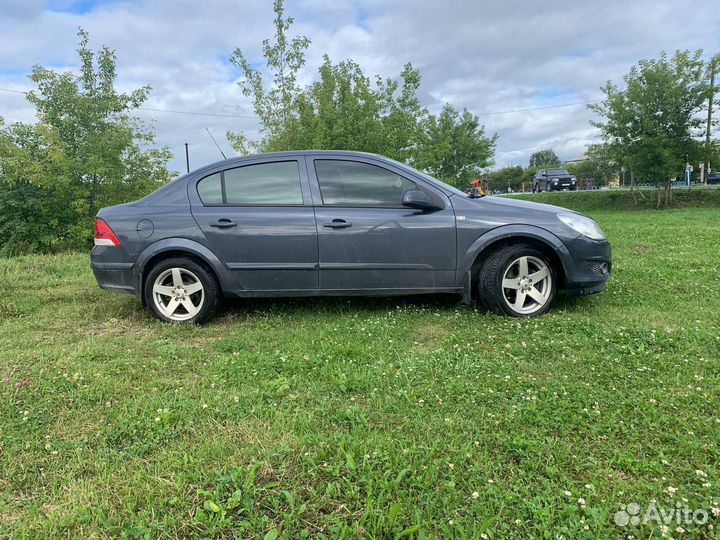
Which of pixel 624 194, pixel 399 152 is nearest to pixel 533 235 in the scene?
pixel 399 152

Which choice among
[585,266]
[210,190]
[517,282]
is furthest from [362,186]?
[585,266]

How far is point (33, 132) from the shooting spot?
10.8m

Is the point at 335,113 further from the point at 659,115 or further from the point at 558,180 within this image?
the point at 558,180

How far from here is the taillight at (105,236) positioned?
13.9ft

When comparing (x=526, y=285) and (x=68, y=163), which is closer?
(x=526, y=285)

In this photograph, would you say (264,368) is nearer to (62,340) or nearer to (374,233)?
(374,233)

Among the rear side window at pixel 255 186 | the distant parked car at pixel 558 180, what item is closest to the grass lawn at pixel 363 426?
the rear side window at pixel 255 186

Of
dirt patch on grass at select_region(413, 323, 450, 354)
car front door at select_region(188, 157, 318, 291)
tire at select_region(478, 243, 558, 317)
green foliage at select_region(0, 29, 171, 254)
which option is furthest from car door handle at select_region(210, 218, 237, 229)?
green foliage at select_region(0, 29, 171, 254)

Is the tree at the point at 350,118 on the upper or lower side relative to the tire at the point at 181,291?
upper

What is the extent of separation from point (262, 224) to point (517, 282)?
2.33m

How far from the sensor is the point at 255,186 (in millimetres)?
4336

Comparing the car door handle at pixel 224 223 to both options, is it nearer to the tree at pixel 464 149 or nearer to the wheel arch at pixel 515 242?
the wheel arch at pixel 515 242

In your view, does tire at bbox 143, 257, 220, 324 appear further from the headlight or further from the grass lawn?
the headlight

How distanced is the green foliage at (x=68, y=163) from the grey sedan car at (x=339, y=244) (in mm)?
7766
